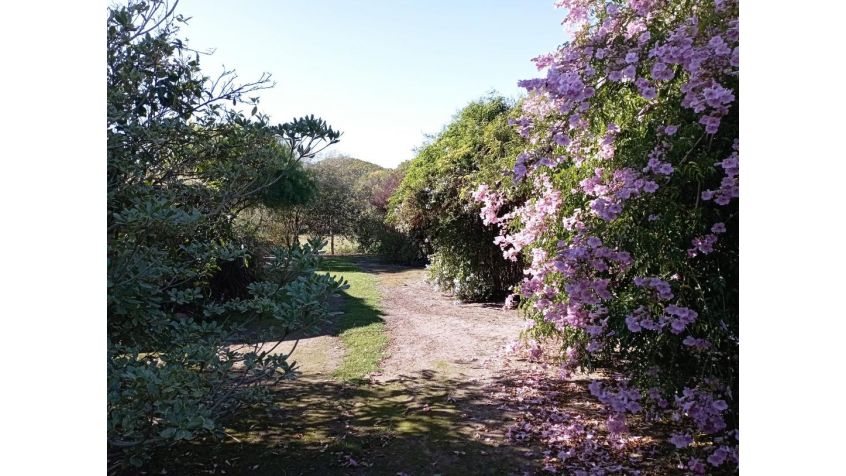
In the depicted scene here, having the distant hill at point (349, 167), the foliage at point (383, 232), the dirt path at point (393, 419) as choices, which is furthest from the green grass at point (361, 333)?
the distant hill at point (349, 167)

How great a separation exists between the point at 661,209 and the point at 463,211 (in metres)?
6.01

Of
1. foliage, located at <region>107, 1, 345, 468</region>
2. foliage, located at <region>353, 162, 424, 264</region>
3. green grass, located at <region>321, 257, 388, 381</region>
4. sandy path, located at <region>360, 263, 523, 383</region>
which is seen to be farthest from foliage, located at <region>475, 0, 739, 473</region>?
foliage, located at <region>353, 162, 424, 264</region>

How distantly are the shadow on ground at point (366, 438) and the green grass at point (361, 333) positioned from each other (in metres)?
0.66

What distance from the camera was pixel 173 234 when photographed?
7.38 feet

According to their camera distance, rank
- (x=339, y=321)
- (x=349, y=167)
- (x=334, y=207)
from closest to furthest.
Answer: (x=339, y=321)
(x=334, y=207)
(x=349, y=167)

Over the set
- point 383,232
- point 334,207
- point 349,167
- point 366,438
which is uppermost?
point 349,167

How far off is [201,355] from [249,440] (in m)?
1.45

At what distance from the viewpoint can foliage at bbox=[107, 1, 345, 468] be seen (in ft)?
6.28

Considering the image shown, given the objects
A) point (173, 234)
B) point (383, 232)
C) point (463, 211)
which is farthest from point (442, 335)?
point (383, 232)

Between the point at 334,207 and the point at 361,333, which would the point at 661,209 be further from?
the point at 334,207

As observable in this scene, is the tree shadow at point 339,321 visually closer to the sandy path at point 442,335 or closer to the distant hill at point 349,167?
the sandy path at point 442,335

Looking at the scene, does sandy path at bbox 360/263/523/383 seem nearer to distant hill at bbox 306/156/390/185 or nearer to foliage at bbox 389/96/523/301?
foliage at bbox 389/96/523/301

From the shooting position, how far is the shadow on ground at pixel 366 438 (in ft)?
9.96
